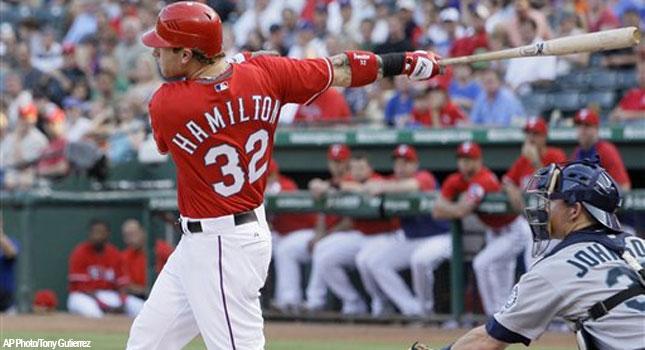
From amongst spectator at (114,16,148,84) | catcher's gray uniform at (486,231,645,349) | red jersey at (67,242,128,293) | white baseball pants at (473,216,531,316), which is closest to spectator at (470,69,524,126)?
white baseball pants at (473,216,531,316)

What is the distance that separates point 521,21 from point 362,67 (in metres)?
7.54

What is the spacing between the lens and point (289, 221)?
12703 millimetres

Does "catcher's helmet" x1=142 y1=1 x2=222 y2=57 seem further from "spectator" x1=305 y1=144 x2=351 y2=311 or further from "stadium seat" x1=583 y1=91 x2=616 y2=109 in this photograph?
"stadium seat" x1=583 y1=91 x2=616 y2=109

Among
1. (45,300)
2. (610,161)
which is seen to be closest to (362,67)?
(610,161)

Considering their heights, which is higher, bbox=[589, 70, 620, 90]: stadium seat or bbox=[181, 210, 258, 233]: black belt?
bbox=[589, 70, 620, 90]: stadium seat

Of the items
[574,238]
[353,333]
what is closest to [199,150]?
[574,238]

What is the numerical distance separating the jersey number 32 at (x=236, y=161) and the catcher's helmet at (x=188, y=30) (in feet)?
1.28

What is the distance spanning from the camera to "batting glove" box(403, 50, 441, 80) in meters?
6.21

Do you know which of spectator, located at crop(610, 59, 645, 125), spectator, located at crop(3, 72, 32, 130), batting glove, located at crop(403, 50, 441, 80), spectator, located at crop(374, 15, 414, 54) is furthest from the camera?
spectator, located at crop(3, 72, 32, 130)

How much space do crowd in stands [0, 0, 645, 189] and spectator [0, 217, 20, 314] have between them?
39.5 inches

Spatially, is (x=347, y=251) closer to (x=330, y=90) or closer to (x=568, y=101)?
(x=330, y=90)

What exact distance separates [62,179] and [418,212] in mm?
4534

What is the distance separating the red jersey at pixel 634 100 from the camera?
470 inches

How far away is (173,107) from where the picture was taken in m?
5.68
